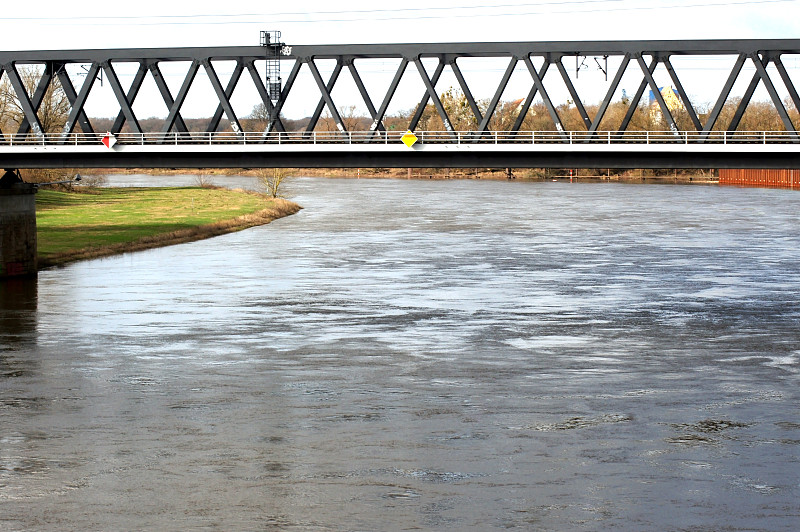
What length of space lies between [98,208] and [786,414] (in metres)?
94.2

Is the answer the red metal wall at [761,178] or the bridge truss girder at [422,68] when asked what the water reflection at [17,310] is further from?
the red metal wall at [761,178]

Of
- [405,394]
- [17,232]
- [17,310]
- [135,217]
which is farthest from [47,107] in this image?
[405,394]

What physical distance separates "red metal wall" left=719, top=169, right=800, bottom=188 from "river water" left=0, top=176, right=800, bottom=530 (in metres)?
101

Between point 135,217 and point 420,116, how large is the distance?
A: 5828 cm

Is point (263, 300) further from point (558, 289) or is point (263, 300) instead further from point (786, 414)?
point (786, 414)

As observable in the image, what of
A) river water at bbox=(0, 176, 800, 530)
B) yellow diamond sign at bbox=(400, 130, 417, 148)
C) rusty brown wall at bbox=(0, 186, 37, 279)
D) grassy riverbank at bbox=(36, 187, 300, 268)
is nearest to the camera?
river water at bbox=(0, 176, 800, 530)

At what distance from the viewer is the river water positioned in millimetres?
24109

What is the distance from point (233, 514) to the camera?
76.5 feet

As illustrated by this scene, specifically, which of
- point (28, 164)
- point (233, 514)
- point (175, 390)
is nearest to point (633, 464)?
point (233, 514)

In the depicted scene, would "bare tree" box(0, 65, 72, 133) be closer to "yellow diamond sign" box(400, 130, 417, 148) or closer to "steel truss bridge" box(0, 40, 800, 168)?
"steel truss bridge" box(0, 40, 800, 168)

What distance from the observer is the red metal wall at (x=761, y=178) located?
166125mm

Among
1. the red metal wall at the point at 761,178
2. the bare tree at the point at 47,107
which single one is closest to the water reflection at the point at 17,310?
the bare tree at the point at 47,107

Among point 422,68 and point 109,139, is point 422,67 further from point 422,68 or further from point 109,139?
point 109,139

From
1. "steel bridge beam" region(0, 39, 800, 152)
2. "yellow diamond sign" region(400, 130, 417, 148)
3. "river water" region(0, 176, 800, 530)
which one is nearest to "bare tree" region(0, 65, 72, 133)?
"river water" region(0, 176, 800, 530)
